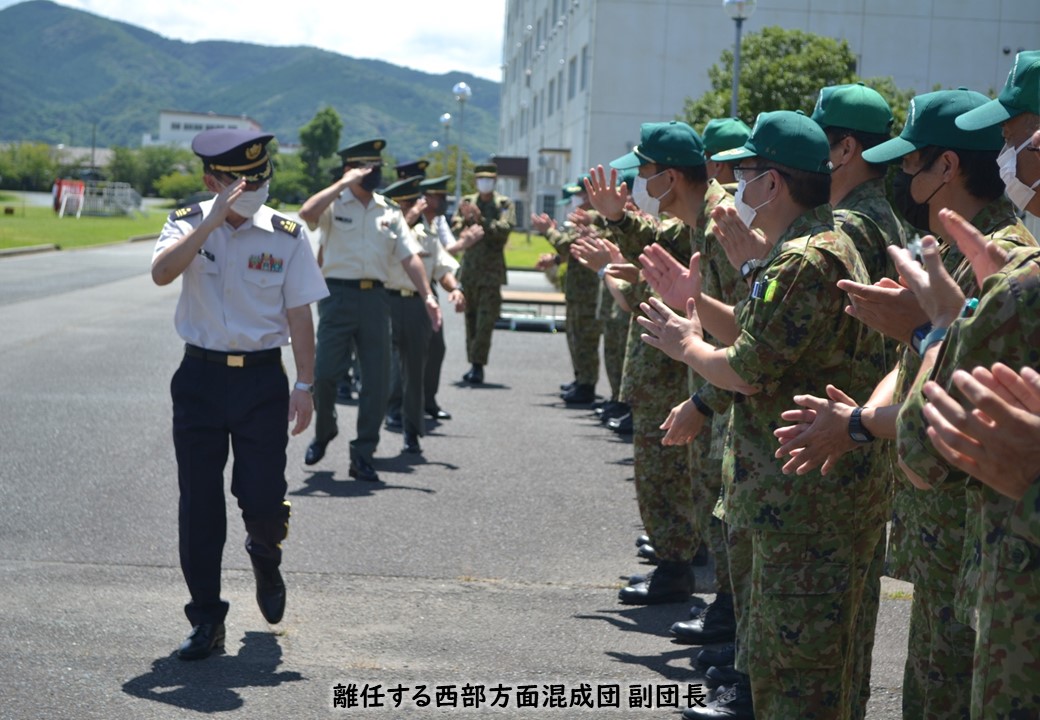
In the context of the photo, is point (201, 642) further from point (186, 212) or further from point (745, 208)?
point (745, 208)

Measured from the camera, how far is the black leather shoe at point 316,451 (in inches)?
392

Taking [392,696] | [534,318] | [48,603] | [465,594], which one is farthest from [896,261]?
[534,318]

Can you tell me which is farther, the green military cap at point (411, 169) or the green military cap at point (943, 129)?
the green military cap at point (411, 169)

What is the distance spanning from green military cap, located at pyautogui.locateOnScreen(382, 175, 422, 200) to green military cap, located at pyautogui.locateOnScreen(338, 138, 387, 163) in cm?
119

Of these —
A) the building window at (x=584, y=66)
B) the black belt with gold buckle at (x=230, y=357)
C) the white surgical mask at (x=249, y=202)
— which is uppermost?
the building window at (x=584, y=66)

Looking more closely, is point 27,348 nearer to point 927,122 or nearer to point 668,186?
point 668,186

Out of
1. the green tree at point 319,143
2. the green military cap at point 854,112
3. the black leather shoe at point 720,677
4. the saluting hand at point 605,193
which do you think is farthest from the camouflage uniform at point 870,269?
the green tree at point 319,143

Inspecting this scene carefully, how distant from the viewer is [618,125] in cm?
4581

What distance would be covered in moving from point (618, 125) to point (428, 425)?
114 feet

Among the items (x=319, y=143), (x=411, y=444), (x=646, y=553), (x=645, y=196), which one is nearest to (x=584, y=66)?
(x=411, y=444)

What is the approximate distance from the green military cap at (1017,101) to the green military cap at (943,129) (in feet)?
0.65

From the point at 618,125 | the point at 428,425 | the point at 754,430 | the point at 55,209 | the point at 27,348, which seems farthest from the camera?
the point at 55,209

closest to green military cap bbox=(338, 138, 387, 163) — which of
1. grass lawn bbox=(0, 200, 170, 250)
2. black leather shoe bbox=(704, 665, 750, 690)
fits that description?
black leather shoe bbox=(704, 665, 750, 690)

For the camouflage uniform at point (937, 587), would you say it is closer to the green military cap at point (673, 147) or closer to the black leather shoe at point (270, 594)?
the green military cap at point (673, 147)
